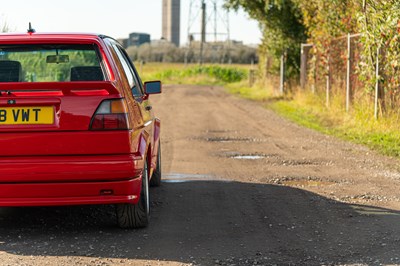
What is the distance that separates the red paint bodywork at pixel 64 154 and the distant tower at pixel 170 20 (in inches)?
4813

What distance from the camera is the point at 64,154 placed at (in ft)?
21.1

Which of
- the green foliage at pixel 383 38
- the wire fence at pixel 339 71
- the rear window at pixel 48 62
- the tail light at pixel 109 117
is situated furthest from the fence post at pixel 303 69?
the tail light at pixel 109 117

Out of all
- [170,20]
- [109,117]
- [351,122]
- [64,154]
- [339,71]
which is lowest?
[351,122]

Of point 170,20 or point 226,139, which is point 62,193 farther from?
point 170,20

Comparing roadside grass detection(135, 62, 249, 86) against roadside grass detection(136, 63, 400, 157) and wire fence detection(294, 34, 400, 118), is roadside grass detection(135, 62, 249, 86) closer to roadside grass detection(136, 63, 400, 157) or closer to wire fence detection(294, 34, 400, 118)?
roadside grass detection(136, 63, 400, 157)

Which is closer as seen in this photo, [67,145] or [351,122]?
[67,145]

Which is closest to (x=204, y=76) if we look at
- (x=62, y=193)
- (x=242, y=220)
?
(x=242, y=220)

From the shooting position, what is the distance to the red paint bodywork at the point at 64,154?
6387 mm

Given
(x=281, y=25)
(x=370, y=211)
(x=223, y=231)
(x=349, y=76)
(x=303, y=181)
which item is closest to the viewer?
(x=223, y=231)

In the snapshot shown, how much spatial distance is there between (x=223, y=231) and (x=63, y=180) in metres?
1.40

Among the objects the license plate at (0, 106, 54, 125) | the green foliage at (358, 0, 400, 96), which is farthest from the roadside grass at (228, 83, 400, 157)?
the license plate at (0, 106, 54, 125)

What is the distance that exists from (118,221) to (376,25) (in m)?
10.0

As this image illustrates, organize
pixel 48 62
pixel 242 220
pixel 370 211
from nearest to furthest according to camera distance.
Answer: pixel 48 62 < pixel 242 220 < pixel 370 211

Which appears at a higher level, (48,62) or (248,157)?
(48,62)
